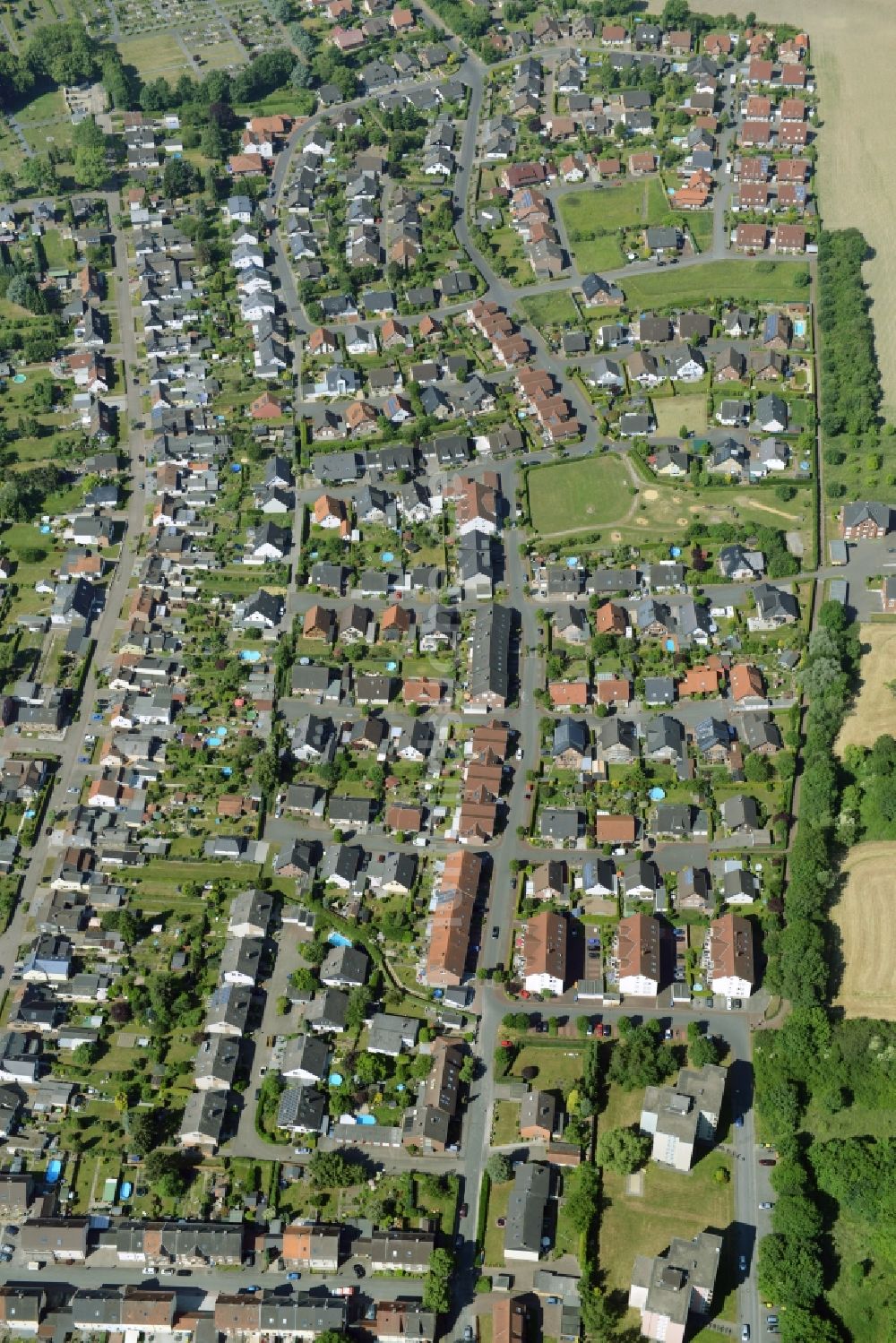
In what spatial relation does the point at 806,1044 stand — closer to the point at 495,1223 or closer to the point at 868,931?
the point at 868,931

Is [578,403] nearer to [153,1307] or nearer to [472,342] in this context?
[472,342]

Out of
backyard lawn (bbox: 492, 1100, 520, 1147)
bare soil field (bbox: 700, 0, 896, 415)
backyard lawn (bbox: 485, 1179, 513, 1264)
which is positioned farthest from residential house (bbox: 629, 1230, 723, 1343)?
bare soil field (bbox: 700, 0, 896, 415)

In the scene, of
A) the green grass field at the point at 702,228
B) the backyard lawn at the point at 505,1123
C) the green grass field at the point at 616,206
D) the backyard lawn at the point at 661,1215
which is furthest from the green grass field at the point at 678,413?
the backyard lawn at the point at 661,1215

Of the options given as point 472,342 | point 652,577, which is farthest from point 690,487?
point 472,342

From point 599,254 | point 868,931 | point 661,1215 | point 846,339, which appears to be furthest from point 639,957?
point 599,254

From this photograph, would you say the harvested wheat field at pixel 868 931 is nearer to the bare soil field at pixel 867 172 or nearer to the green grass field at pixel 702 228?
the bare soil field at pixel 867 172

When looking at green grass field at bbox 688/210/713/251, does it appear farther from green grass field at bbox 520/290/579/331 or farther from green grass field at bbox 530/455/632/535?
green grass field at bbox 530/455/632/535
